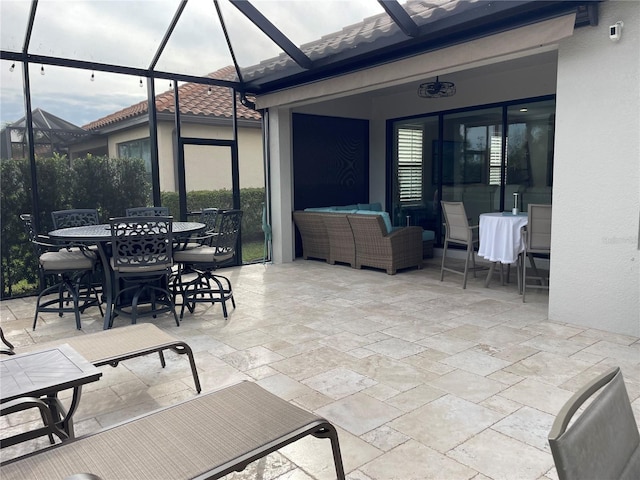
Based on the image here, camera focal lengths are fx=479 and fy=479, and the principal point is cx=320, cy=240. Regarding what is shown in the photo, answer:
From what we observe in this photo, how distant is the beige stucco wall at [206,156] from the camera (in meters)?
6.56

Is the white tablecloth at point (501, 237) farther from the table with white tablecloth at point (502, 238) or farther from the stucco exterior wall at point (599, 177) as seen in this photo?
the stucco exterior wall at point (599, 177)

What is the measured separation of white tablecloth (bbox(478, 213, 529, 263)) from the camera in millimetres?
5195

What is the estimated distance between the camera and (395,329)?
13.6 ft

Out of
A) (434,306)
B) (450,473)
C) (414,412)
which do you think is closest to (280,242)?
(434,306)

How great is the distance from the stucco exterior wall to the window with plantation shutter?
173 inches

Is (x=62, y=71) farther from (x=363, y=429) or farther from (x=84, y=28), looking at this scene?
(x=363, y=429)

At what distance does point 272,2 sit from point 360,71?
1273 millimetres

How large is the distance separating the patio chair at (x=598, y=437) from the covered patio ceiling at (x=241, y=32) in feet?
12.3

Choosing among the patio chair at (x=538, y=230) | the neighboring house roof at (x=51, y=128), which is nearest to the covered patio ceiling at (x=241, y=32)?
the neighboring house roof at (x=51, y=128)

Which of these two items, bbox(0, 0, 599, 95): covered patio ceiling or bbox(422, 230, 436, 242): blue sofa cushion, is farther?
bbox(422, 230, 436, 242): blue sofa cushion

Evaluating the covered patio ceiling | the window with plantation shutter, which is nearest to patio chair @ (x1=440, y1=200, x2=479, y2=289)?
the covered patio ceiling

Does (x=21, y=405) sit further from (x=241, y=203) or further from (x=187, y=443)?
(x=241, y=203)

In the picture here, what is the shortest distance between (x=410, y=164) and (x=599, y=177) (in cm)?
480

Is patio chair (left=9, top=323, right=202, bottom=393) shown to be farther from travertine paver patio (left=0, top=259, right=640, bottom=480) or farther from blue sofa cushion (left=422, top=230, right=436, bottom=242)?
blue sofa cushion (left=422, top=230, right=436, bottom=242)
